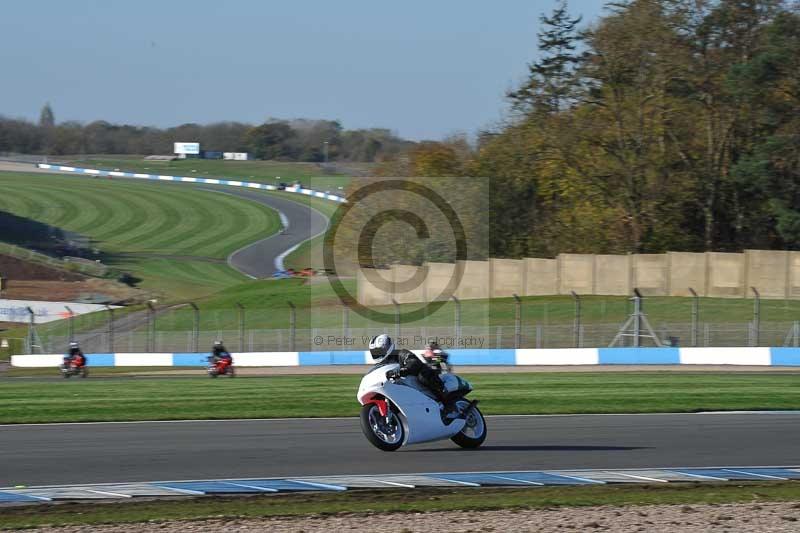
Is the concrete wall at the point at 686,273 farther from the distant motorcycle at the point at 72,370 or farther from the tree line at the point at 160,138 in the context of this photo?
the tree line at the point at 160,138

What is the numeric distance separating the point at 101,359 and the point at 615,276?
22462 mm

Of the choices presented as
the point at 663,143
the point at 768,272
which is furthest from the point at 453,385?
the point at 663,143

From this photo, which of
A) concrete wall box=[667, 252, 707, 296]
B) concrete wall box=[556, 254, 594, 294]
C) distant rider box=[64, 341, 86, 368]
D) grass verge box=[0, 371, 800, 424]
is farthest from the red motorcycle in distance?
concrete wall box=[667, 252, 707, 296]

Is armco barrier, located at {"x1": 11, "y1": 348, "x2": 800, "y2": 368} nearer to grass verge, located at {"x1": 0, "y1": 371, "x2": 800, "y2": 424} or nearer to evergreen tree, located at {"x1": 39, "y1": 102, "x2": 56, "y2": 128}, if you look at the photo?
grass verge, located at {"x1": 0, "y1": 371, "x2": 800, "y2": 424}

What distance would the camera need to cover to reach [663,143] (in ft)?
180

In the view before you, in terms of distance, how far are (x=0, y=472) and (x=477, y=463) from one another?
5.32 meters

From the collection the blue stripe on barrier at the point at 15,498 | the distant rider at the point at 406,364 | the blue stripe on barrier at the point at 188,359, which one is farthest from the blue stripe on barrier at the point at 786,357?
the blue stripe on barrier at the point at 15,498

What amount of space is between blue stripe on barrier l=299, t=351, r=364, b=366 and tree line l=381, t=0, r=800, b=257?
73.4ft

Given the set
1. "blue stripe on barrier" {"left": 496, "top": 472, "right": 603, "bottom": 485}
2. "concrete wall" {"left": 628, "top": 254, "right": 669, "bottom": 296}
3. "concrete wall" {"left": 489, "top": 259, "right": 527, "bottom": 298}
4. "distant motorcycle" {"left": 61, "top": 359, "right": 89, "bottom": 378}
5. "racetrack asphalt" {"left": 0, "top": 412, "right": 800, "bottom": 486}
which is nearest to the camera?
"blue stripe on barrier" {"left": 496, "top": 472, "right": 603, "bottom": 485}

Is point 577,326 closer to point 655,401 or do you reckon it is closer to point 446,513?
point 655,401

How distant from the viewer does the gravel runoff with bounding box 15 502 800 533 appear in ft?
28.4

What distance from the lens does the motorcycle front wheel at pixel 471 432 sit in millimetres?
13078

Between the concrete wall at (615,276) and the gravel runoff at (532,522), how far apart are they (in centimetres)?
3530

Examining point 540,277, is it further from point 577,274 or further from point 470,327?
point 470,327
